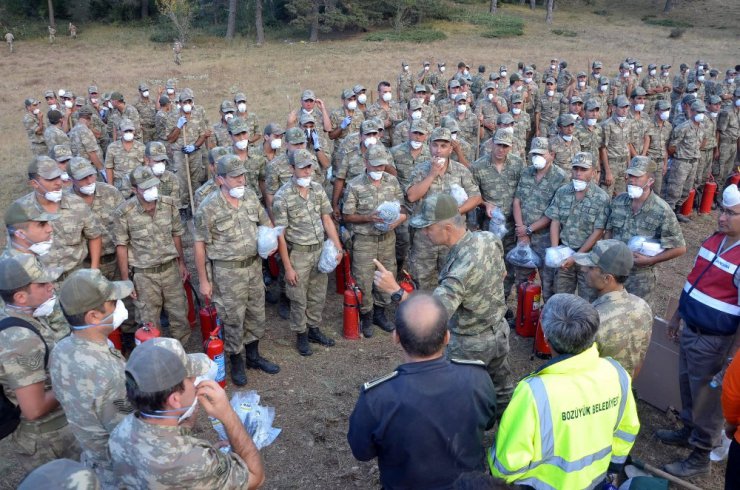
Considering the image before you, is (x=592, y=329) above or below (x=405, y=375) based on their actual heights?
above

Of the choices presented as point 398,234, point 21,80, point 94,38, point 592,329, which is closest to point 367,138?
point 398,234

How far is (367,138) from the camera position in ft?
23.9

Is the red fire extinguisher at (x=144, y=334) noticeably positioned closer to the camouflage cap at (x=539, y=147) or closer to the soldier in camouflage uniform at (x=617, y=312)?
the soldier in camouflage uniform at (x=617, y=312)

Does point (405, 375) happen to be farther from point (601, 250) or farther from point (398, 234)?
point (398, 234)

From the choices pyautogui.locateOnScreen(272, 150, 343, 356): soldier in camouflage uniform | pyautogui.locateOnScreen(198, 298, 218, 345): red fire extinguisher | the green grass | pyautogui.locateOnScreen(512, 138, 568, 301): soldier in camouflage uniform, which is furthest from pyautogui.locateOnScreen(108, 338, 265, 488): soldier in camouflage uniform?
the green grass

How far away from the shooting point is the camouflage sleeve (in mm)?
2998

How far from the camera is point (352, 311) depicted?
653 cm

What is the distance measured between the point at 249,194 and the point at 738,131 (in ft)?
34.3

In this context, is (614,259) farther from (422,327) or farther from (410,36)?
(410,36)

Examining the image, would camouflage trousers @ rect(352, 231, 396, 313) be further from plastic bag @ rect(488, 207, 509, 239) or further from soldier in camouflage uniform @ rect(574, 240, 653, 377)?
soldier in camouflage uniform @ rect(574, 240, 653, 377)

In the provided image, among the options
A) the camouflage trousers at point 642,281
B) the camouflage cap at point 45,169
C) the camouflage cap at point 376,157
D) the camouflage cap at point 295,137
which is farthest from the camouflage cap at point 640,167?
the camouflage cap at point 45,169

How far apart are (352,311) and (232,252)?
176 cm

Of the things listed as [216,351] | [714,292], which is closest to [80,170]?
[216,351]

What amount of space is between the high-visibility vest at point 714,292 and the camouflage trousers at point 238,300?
389 centimetres
